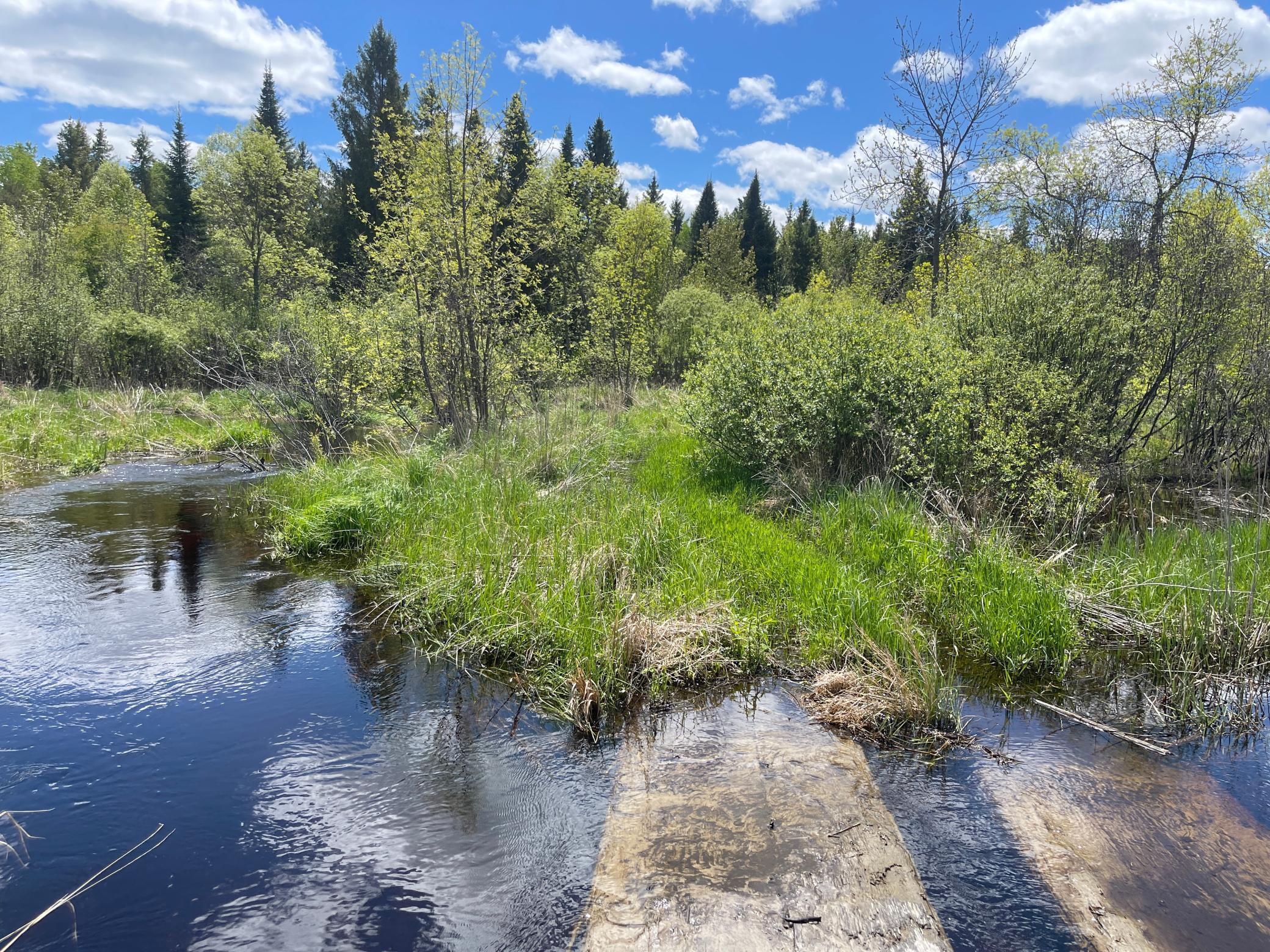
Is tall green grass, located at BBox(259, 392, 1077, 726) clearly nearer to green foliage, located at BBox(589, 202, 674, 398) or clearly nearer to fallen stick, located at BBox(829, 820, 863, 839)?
fallen stick, located at BBox(829, 820, 863, 839)

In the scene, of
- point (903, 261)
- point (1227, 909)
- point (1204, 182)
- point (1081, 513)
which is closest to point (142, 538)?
point (1227, 909)

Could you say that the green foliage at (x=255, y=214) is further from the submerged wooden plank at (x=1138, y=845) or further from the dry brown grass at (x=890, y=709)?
the submerged wooden plank at (x=1138, y=845)

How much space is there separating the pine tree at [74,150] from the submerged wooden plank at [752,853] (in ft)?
219

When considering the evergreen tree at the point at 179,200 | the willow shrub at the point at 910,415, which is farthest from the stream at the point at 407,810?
the evergreen tree at the point at 179,200

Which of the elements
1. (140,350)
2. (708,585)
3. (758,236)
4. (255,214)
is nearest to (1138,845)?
(708,585)

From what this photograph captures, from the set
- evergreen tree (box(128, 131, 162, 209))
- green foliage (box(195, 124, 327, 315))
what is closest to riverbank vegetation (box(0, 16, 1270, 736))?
green foliage (box(195, 124, 327, 315))

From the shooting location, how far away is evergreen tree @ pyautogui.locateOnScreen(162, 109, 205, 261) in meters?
42.7

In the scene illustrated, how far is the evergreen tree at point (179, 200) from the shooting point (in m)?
42.7

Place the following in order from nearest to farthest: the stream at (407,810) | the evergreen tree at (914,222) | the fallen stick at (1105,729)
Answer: the stream at (407,810) → the fallen stick at (1105,729) → the evergreen tree at (914,222)

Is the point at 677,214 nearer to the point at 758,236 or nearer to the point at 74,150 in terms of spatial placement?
the point at 758,236

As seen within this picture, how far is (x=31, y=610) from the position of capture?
6.02 m

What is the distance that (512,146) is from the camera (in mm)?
14023

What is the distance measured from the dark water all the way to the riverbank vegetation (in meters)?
0.69

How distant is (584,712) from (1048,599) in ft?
12.5
